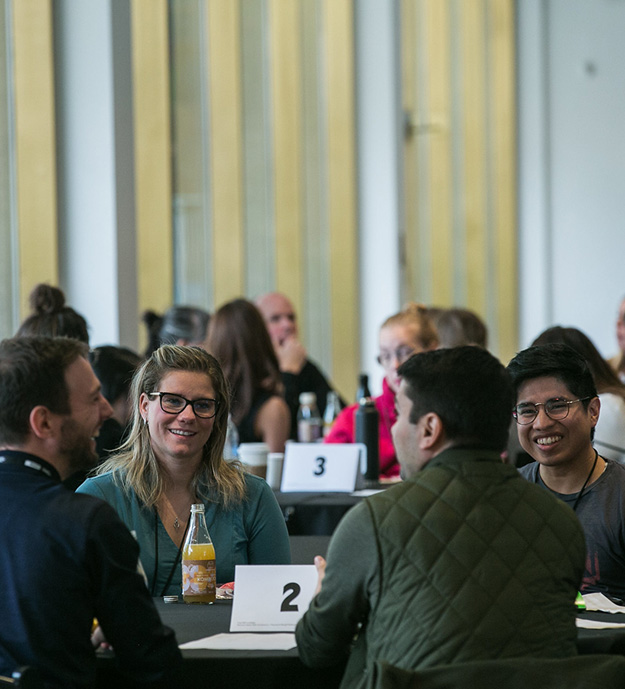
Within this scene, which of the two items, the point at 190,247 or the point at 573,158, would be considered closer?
the point at 190,247

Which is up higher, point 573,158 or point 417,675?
point 573,158

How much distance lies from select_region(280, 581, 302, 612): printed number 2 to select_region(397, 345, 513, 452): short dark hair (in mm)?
530

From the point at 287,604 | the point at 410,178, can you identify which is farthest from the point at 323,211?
the point at 287,604

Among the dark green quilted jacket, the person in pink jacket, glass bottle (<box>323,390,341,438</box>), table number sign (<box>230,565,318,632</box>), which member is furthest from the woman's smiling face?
glass bottle (<box>323,390,341,438</box>)

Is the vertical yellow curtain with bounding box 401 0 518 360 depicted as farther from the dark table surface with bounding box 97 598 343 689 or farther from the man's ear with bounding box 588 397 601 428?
the dark table surface with bounding box 97 598 343 689

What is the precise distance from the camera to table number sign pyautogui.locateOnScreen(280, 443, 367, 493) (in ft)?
13.6

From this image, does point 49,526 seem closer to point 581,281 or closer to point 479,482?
point 479,482

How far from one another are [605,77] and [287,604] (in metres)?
9.98

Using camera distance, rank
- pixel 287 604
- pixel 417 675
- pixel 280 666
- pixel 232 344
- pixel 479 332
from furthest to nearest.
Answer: pixel 479 332
pixel 232 344
pixel 287 604
pixel 280 666
pixel 417 675

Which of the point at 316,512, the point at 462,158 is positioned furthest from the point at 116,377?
the point at 462,158

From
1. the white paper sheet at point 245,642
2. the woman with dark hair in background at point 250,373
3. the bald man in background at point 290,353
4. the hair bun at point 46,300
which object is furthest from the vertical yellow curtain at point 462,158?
the white paper sheet at point 245,642

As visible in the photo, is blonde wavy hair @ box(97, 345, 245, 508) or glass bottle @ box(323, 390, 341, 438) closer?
blonde wavy hair @ box(97, 345, 245, 508)

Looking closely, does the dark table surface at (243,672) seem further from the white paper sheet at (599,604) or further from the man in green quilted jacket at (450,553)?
the white paper sheet at (599,604)

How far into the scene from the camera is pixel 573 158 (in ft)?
36.9
